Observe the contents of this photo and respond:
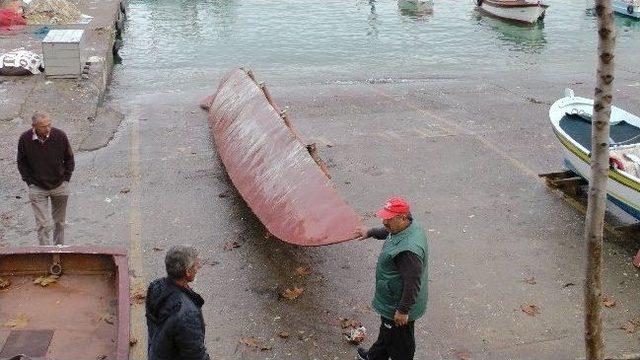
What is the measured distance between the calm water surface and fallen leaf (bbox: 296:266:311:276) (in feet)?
45.4

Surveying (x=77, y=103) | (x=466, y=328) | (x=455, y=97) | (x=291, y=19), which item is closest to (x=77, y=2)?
(x=291, y=19)

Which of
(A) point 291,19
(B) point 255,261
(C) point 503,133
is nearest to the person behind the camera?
(B) point 255,261

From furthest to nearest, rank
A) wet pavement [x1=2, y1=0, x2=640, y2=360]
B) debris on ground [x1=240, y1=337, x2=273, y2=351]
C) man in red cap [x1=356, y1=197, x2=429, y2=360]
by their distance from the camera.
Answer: wet pavement [x1=2, y1=0, x2=640, y2=360] → debris on ground [x1=240, y1=337, x2=273, y2=351] → man in red cap [x1=356, y1=197, x2=429, y2=360]

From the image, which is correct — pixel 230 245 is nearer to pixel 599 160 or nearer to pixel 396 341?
pixel 396 341

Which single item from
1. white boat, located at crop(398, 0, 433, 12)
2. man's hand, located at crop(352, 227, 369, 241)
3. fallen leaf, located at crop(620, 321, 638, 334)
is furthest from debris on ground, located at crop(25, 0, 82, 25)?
white boat, located at crop(398, 0, 433, 12)

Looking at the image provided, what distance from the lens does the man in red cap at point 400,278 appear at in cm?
550

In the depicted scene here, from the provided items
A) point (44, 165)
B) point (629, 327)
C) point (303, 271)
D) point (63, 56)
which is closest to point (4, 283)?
Answer: point (44, 165)

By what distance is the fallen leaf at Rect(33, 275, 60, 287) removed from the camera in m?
6.66

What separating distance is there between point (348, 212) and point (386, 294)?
190 centimetres

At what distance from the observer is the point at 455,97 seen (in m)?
17.5

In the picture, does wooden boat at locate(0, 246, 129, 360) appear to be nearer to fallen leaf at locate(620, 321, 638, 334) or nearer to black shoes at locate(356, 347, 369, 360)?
black shoes at locate(356, 347, 369, 360)

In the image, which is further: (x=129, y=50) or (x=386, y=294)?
(x=129, y=50)

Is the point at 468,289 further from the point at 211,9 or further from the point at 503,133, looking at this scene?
the point at 211,9

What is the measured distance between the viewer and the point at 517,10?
3941 cm
